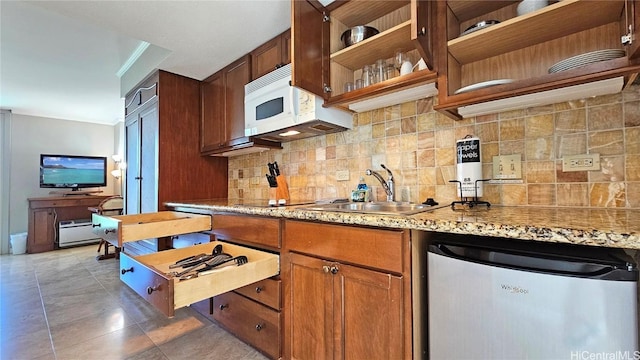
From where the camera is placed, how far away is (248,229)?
159 cm

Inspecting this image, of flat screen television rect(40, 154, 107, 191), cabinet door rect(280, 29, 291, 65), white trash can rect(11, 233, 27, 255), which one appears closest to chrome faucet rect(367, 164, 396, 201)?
cabinet door rect(280, 29, 291, 65)

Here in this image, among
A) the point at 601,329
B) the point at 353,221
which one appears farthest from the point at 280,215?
the point at 601,329

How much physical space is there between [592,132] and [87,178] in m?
6.81

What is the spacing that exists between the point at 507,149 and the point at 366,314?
3.24ft

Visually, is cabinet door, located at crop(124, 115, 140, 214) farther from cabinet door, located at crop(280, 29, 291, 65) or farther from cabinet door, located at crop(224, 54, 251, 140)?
cabinet door, located at crop(280, 29, 291, 65)

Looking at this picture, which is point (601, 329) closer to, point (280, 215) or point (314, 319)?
point (314, 319)

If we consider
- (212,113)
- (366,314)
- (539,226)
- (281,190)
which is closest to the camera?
(539,226)

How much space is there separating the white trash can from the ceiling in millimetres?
2024

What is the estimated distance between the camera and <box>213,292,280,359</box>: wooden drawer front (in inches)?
56.3

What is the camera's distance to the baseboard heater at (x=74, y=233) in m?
4.49

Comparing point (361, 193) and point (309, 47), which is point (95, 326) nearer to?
point (361, 193)

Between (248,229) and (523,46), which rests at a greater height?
(523,46)

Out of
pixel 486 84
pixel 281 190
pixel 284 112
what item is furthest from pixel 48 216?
Answer: pixel 486 84

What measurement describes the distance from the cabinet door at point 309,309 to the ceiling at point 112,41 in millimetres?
1470
